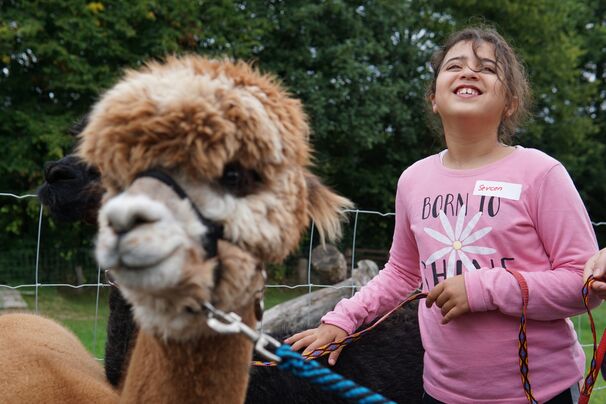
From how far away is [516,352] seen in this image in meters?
2.13

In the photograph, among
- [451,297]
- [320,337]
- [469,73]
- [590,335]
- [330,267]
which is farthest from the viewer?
[330,267]

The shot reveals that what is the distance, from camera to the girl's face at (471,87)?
7.50 feet

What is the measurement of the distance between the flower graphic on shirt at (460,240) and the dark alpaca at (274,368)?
2.32ft

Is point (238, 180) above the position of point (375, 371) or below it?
above

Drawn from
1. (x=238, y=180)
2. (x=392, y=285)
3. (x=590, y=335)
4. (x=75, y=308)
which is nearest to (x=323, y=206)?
(x=238, y=180)

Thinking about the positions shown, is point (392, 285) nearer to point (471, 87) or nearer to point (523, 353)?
point (523, 353)

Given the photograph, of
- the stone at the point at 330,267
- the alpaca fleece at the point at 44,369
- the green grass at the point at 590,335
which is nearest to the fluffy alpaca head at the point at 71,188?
the alpaca fleece at the point at 44,369

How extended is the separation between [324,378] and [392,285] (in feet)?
3.33

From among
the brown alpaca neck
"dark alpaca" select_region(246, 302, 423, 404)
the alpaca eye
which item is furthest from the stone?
the alpaca eye

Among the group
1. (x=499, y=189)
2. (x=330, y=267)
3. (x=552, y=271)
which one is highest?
(x=499, y=189)

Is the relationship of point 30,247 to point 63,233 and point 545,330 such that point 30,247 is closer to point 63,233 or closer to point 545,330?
point 63,233

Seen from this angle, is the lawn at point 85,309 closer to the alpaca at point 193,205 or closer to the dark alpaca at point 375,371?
the dark alpaca at point 375,371

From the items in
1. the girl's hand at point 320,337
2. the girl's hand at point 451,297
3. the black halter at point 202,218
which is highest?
the black halter at point 202,218

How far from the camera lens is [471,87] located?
7.55ft
